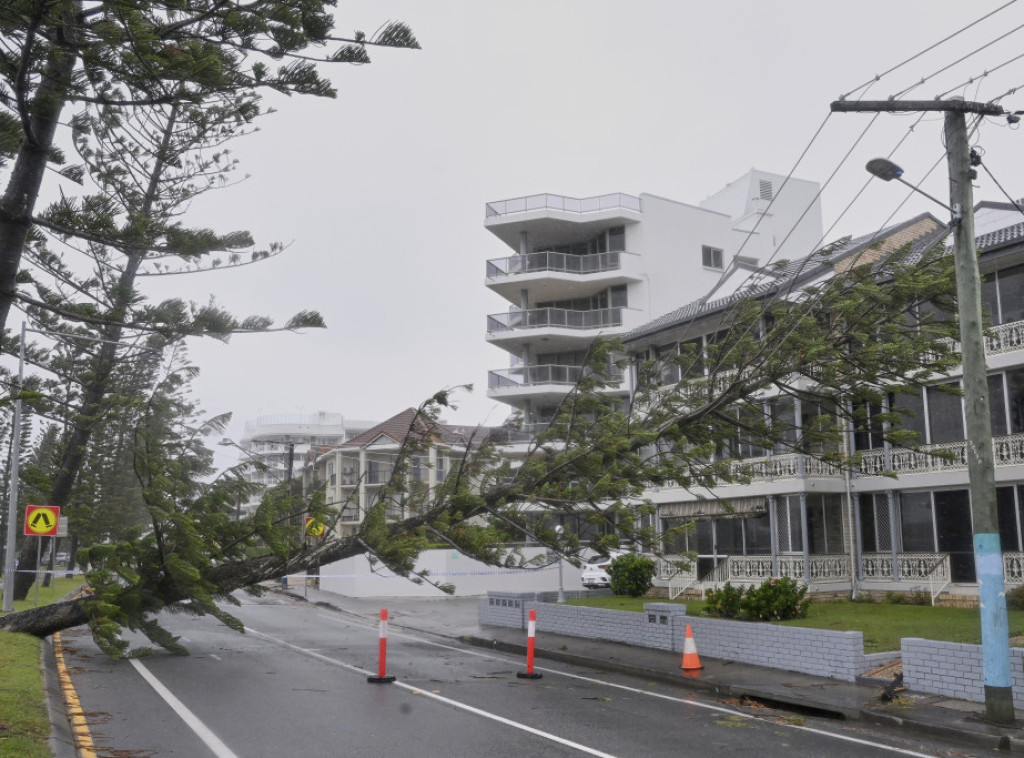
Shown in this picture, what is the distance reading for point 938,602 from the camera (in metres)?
21.9

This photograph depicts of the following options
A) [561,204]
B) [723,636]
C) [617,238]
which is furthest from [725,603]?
[617,238]

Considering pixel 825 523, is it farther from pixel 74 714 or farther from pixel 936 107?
pixel 74 714

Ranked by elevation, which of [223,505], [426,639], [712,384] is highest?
[712,384]

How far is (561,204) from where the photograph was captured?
43438mm

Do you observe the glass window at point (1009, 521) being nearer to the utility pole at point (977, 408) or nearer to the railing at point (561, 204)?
the utility pole at point (977, 408)

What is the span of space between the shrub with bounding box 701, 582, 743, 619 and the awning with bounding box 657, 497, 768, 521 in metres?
5.09

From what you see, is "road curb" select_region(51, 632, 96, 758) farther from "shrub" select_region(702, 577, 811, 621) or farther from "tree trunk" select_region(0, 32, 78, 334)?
"shrub" select_region(702, 577, 811, 621)

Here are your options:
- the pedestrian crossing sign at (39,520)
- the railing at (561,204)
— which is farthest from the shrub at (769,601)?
the railing at (561,204)

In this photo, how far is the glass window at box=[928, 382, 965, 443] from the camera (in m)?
22.6

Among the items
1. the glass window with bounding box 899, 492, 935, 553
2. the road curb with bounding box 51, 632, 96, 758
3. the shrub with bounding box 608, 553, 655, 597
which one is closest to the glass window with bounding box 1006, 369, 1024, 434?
the glass window with bounding box 899, 492, 935, 553

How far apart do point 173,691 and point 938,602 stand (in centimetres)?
1719

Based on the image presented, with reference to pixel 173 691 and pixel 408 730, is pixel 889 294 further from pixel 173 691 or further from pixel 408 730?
pixel 173 691

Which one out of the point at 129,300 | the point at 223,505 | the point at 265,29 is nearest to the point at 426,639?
the point at 223,505

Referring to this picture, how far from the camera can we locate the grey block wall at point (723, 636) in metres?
13.5
